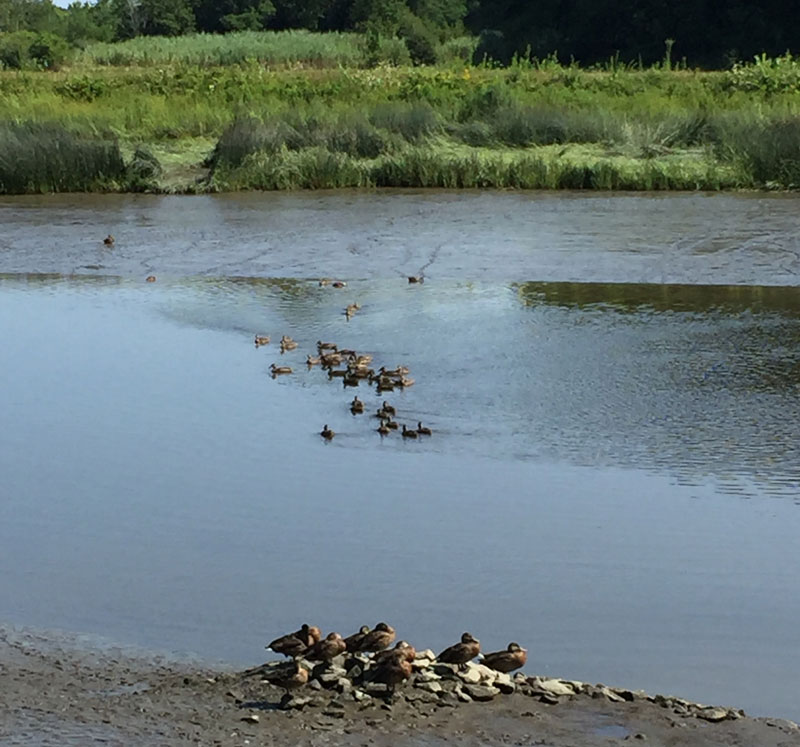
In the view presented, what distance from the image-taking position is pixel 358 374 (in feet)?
33.1

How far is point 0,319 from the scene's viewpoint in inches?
498

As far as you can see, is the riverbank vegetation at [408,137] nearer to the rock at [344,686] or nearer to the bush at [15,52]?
the rock at [344,686]

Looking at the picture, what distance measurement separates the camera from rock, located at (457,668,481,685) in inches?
194

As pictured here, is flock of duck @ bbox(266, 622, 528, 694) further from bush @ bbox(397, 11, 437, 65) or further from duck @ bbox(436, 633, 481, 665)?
bush @ bbox(397, 11, 437, 65)

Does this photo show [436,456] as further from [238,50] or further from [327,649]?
[238,50]

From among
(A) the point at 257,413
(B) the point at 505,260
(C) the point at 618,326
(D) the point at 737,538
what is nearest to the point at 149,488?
(A) the point at 257,413

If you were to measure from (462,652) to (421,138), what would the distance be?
1914cm

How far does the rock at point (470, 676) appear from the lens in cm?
494

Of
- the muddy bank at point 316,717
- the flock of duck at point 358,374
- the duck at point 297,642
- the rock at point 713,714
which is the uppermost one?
the flock of duck at point 358,374

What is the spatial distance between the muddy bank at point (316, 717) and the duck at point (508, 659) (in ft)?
0.47

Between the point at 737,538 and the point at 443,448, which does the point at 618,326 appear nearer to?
the point at 443,448

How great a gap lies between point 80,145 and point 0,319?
9.76 meters

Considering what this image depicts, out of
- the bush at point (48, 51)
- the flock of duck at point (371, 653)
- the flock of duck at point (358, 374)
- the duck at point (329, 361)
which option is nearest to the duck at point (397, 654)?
the flock of duck at point (371, 653)

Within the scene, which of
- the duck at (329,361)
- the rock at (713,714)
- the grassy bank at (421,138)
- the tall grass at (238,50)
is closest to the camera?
the rock at (713,714)
